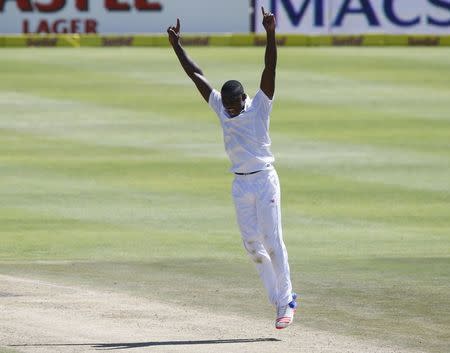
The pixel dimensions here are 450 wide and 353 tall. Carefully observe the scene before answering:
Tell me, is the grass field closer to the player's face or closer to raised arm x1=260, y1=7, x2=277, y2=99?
the player's face

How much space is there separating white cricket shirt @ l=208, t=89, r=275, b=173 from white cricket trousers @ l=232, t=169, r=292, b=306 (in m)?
0.08

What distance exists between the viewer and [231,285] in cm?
1123

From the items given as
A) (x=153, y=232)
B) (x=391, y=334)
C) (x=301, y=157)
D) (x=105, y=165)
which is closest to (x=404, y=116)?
(x=301, y=157)

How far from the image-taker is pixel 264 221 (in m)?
9.41

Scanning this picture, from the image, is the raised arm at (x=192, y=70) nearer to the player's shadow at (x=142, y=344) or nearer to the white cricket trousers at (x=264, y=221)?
the white cricket trousers at (x=264, y=221)

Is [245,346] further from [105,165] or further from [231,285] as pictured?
[105,165]

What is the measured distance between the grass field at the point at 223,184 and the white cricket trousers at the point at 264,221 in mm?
471

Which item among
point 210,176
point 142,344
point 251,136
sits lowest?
point 210,176

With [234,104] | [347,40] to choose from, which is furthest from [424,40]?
[234,104]

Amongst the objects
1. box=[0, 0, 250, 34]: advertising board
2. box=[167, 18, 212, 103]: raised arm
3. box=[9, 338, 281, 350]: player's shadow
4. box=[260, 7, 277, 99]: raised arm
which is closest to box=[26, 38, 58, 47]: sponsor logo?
box=[0, 0, 250, 34]: advertising board

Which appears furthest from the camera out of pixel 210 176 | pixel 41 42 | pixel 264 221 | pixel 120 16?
pixel 120 16

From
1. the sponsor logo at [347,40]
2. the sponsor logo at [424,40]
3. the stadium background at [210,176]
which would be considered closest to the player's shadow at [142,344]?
the stadium background at [210,176]

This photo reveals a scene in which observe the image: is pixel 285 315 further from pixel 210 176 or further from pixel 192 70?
pixel 210 176

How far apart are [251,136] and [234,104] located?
266 mm
